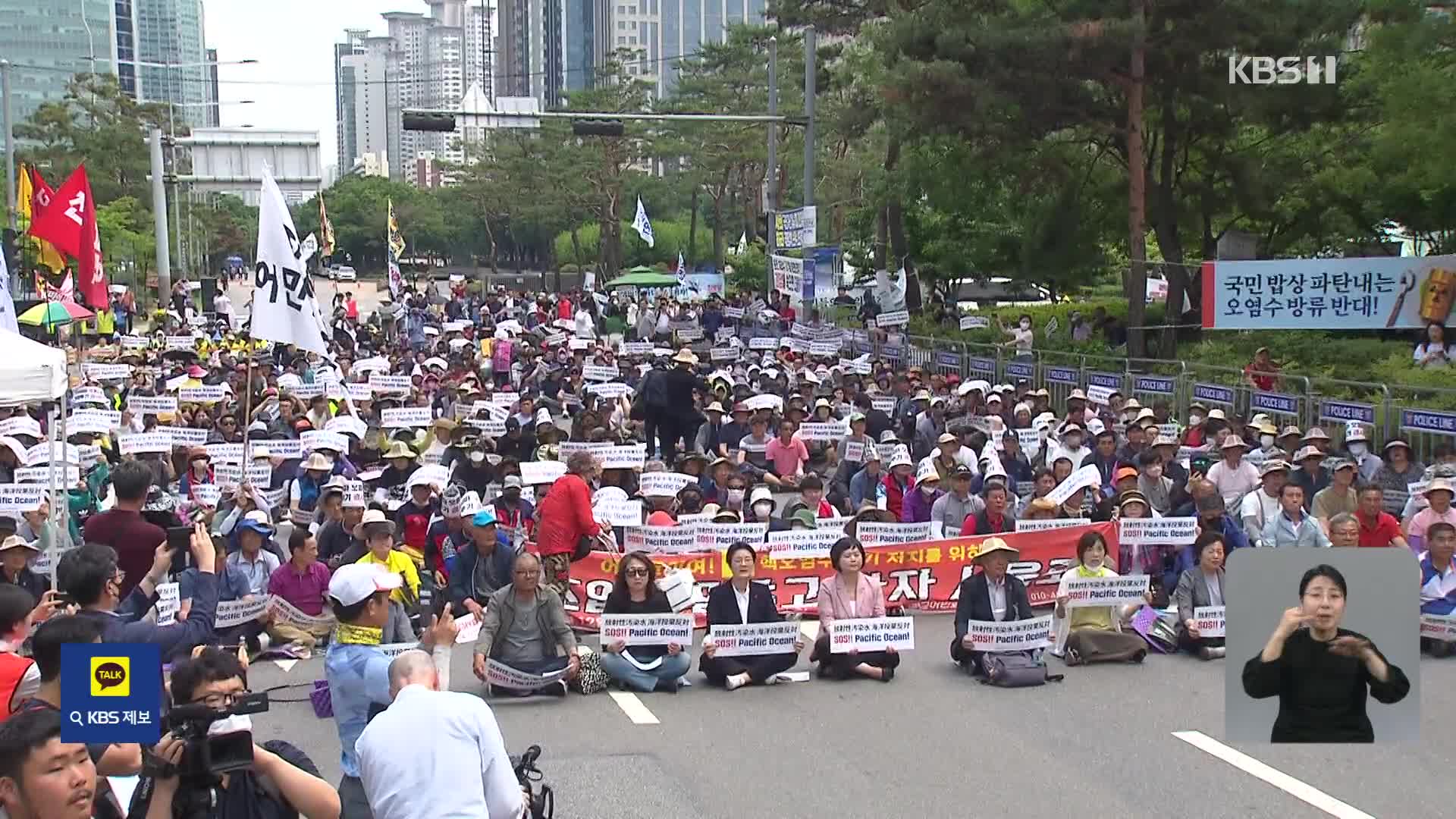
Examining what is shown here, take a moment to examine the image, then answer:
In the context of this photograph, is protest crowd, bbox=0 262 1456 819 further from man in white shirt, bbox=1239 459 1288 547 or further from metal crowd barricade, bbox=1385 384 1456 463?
metal crowd barricade, bbox=1385 384 1456 463

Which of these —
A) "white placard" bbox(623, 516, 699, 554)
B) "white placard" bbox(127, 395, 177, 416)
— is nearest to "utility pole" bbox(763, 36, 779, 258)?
"white placard" bbox(127, 395, 177, 416)

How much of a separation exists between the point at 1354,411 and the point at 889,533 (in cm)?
726

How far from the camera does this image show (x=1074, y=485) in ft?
48.1

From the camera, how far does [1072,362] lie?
86.2 ft

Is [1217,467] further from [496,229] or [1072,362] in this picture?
[496,229]

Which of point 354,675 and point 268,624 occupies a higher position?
point 354,675

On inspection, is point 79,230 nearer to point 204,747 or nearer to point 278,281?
point 278,281

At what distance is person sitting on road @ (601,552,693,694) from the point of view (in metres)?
11.5

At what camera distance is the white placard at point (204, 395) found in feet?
73.1

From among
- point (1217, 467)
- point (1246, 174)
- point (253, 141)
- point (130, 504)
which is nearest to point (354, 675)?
point (130, 504)

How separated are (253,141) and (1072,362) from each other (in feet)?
135

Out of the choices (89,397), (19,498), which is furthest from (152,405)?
(19,498)

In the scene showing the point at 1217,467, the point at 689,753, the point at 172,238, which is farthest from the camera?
the point at 172,238

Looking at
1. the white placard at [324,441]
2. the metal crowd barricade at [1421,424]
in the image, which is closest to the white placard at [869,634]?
the white placard at [324,441]
